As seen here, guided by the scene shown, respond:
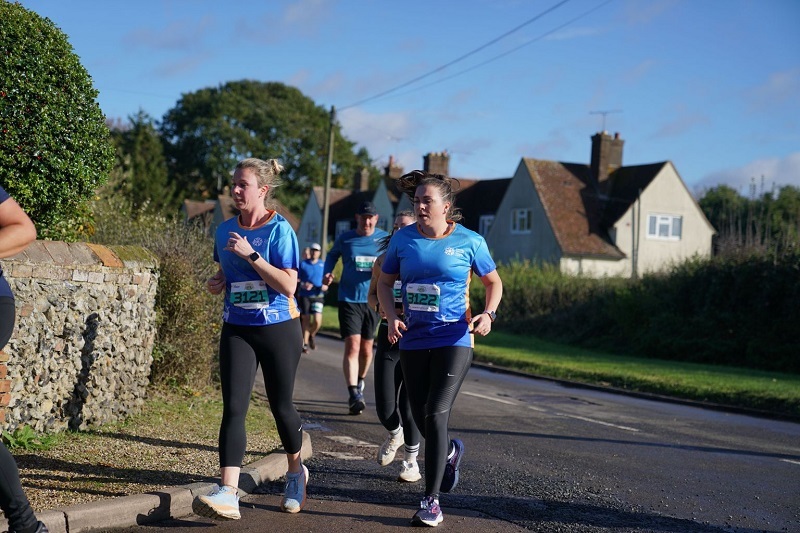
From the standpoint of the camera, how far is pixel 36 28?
7.64 metres

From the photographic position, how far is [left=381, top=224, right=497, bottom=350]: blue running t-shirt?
5.73m

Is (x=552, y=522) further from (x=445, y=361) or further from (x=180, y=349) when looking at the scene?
(x=180, y=349)

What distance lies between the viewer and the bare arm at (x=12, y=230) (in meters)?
4.10

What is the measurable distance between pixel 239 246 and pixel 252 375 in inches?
31.3

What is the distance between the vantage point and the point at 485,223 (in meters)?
54.7

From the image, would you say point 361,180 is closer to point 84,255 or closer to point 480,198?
point 480,198

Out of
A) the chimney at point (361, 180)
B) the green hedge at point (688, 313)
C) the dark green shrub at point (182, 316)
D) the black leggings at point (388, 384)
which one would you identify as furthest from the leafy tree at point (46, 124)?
the chimney at point (361, 180)

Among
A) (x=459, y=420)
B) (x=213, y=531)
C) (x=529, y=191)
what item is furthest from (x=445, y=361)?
(x=529, y=191)

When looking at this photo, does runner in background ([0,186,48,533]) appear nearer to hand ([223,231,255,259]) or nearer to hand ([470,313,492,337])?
hand ([223,231,255,259])

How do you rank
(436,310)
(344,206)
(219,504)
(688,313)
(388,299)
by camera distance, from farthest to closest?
(344,206), (688,313), (388,299), (436,310), (219,504)

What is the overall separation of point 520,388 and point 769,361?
9165 millimetres

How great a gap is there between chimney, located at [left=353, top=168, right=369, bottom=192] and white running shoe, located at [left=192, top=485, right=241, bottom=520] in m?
66.8

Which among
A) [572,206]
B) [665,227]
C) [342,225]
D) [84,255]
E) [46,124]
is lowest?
[84,255]

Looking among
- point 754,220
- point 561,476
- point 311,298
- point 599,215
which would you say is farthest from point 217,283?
point 599,215
